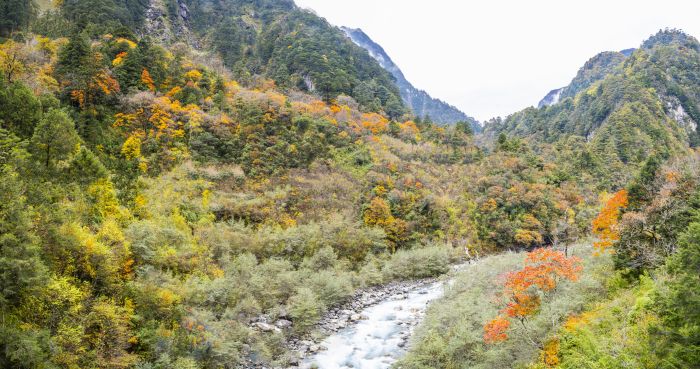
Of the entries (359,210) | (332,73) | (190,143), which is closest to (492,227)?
(359,210)

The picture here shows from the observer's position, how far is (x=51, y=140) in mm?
20578

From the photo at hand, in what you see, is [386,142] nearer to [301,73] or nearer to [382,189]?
[382,189]

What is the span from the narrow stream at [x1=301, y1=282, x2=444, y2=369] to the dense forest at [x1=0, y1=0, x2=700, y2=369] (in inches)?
75.7

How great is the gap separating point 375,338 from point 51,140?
799 inches

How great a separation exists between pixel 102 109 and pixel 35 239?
30044 millimetres

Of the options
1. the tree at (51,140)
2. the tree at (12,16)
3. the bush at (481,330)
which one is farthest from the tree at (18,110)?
the tree at (12,16)

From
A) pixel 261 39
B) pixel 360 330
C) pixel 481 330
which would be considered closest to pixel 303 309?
pixel 360 330

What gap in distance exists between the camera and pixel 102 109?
124 feet

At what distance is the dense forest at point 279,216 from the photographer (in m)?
13.4

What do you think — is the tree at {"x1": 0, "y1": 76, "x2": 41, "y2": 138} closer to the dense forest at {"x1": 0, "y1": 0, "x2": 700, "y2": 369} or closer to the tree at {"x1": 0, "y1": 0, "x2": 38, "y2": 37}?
the dense forest at {"x1": 0, "y1": 0, "x2": 700, "y2": 369}

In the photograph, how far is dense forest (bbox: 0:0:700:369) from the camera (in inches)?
528

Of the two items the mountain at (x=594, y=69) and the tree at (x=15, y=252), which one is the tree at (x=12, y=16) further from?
the mountain at (x=594, y=69)

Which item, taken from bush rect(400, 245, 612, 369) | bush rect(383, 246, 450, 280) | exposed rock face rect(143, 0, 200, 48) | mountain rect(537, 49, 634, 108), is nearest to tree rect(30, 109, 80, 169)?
bush rect(400, 245, 612, 369)

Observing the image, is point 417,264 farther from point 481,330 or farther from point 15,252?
point 15,252
